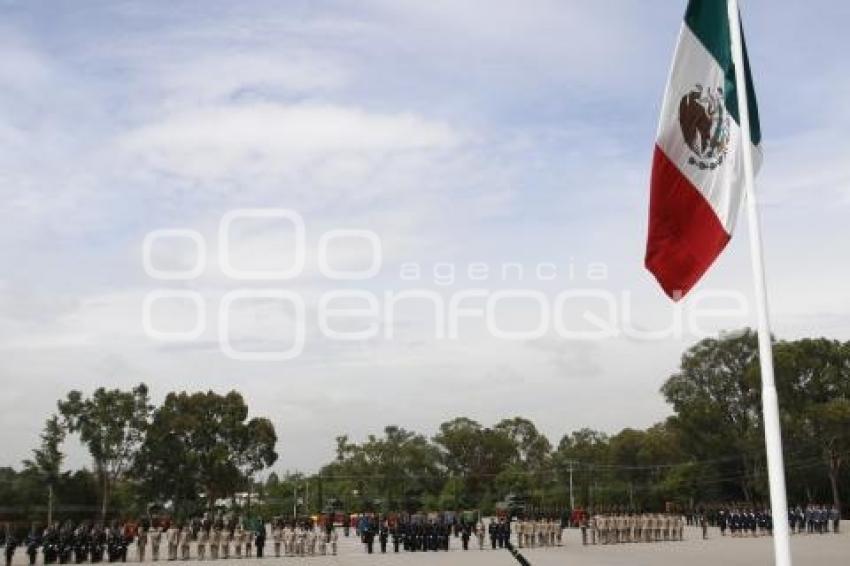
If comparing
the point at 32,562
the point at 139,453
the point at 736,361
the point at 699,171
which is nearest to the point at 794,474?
the point at 736,361

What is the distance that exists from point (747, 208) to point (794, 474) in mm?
44383

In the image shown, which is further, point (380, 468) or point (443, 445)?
point (443, 445)

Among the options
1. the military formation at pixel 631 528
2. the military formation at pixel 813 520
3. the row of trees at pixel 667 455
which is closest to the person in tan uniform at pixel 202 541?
the military formation at pixel 631 528

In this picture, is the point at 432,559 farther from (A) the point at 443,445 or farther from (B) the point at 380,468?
(A) the point at 443,445

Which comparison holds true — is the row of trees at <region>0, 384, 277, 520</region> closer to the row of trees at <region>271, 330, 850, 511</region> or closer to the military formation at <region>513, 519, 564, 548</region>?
the row of trees at <region>271, 330, 850, 511</region>

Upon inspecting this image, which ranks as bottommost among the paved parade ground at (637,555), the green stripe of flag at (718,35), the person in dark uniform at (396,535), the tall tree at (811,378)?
the paved parade ground at (637,555)

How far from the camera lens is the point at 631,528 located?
2911 centimetres

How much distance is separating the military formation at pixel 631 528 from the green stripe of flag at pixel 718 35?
78.5 feet

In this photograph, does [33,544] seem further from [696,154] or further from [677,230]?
[696,154]

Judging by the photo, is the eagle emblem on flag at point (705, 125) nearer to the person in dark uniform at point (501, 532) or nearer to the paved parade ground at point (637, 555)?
the paved parade ground at point (637, 555)

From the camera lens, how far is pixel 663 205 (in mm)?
6699

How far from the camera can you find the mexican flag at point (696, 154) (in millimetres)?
6594

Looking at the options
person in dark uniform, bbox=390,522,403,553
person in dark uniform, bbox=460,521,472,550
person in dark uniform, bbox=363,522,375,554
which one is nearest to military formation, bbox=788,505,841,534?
person in dark uniform, bbox=460,521,472,550

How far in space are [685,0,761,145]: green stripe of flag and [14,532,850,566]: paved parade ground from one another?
14949 millimetres
